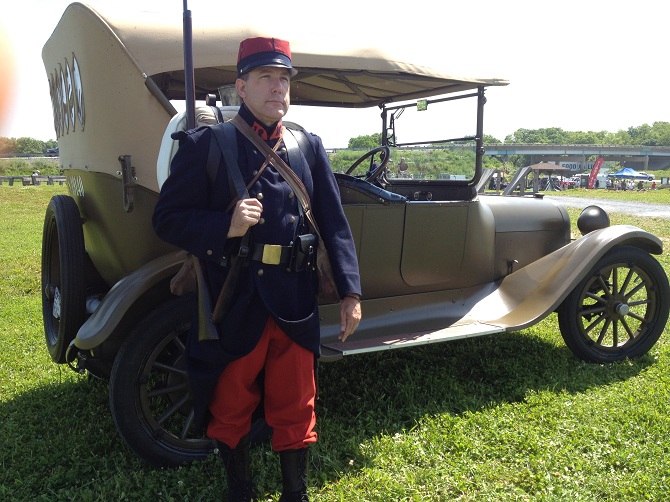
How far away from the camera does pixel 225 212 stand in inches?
79.5

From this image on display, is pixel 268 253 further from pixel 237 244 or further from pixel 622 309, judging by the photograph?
pixel 622 309

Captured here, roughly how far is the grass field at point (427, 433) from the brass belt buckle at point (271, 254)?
1.13 m

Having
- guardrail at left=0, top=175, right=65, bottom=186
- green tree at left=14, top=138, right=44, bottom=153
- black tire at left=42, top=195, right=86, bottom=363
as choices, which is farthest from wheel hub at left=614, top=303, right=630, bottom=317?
guardrail at left=0, top=175, right=65, bottom=186

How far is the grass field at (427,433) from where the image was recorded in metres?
2.54

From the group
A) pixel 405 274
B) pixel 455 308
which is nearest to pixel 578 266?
pixel 455 308

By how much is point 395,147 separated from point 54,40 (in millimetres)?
2303

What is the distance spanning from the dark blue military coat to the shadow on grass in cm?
81

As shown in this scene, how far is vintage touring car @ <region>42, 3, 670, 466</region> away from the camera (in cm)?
266

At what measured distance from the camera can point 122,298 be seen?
260 centimetres

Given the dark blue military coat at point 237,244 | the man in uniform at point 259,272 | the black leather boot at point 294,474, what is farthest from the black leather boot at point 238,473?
the dark blue military coat at point 237,244

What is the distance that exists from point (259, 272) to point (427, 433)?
1.50 metres

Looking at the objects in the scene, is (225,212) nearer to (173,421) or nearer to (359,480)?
(359,480)

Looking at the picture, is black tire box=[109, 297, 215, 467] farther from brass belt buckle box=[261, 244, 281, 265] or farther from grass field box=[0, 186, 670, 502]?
brass belt buckle box=[261, 244, 281, 265]

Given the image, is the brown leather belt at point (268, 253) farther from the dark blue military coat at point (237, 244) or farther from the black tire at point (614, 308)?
the black tire at point (614, 308)
